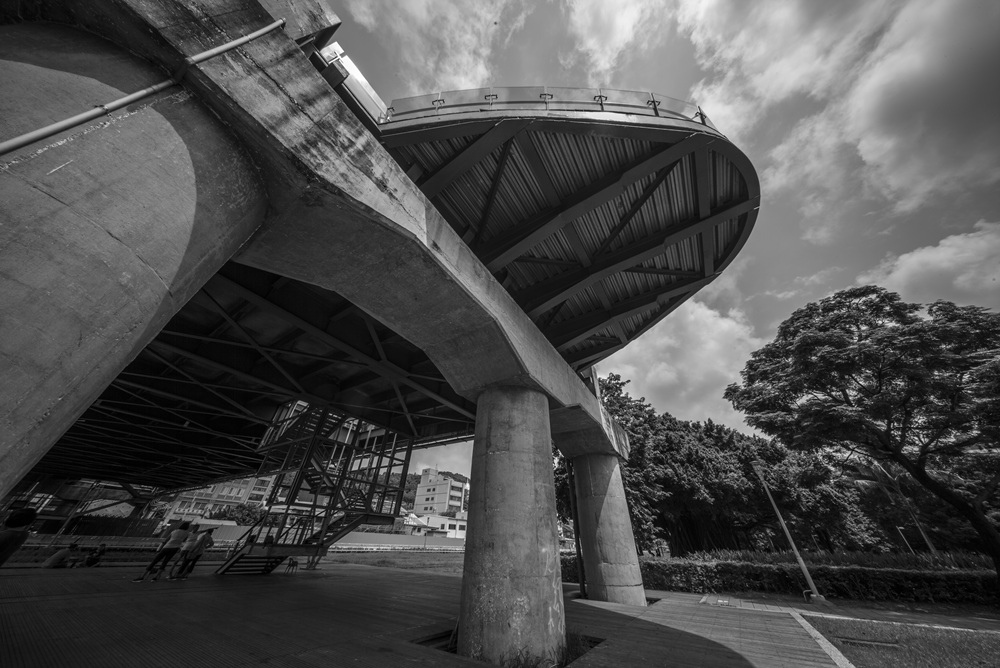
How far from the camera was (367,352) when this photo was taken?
9945 mm

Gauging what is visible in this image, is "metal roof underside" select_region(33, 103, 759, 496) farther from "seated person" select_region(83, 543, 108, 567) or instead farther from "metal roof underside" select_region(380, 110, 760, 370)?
"seated person" select_region(83, 543, 108, 567)

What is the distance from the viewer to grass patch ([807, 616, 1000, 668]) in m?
5.16

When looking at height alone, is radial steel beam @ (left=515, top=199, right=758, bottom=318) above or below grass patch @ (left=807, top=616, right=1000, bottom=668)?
above

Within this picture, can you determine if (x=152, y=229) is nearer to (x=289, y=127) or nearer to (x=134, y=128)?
(x=134, y=128)

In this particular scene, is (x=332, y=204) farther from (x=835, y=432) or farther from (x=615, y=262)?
(x=835, y=432)

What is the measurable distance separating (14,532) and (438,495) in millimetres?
85227

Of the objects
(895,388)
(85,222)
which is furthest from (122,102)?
(895,388)

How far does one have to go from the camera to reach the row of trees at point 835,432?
14422 mm

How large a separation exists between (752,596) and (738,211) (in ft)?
57.0

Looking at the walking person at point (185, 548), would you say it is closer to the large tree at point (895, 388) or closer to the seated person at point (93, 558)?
the seated person at point (93, 558)

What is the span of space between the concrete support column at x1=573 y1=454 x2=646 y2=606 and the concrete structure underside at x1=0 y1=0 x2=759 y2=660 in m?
0.06

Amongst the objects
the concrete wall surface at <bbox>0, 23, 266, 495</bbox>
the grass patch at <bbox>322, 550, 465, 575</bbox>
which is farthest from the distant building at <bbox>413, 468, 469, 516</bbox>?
the concrete wall surface at <bbox>0, 23, 266, 495</bbox>

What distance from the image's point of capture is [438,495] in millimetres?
81812

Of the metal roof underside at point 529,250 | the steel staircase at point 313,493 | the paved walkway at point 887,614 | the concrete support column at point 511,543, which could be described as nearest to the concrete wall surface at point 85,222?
the metal roof underside at point 529,250
